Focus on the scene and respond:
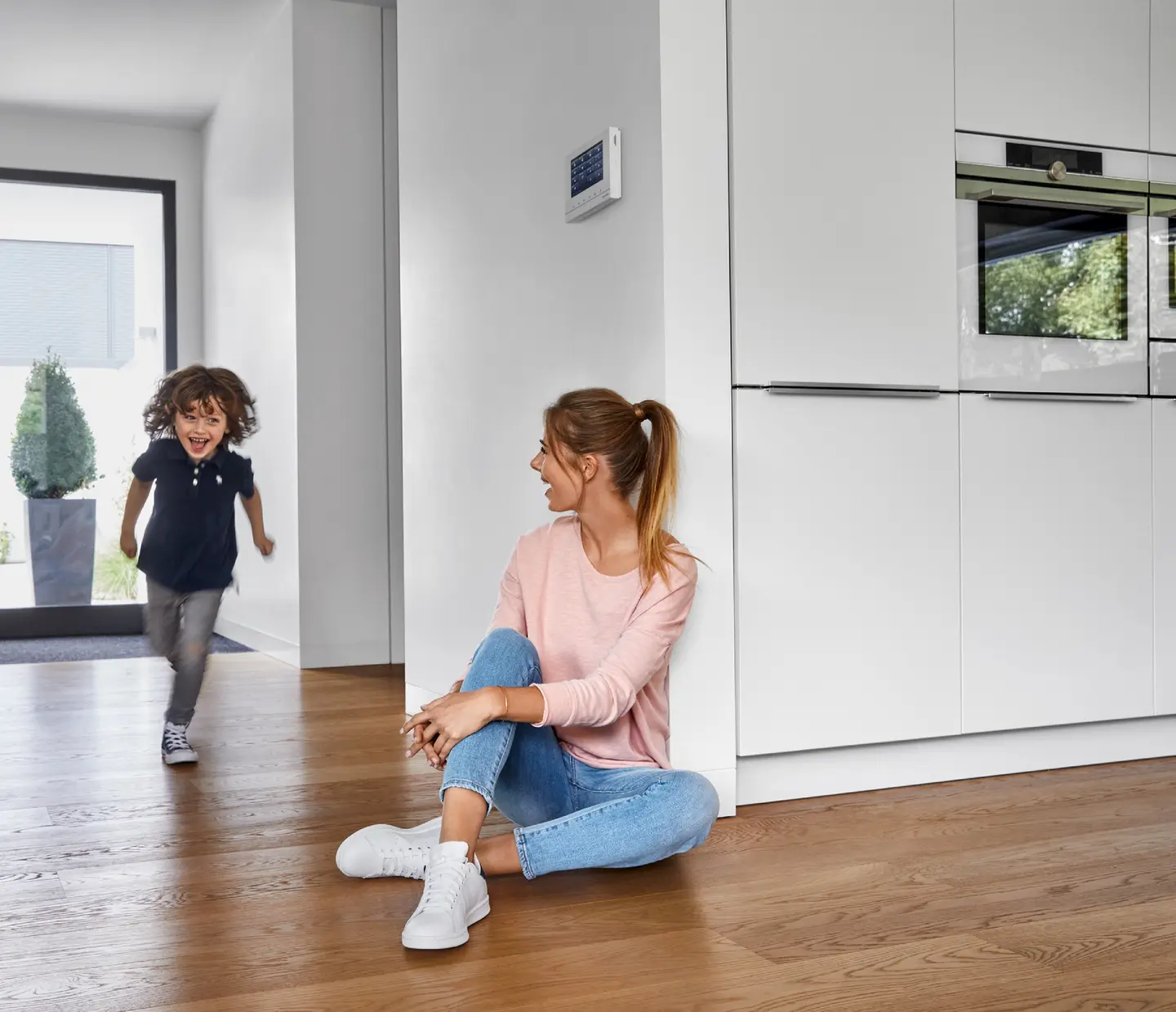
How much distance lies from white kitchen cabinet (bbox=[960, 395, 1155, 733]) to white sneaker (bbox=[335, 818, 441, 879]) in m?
1.32

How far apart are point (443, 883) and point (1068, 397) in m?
1.90

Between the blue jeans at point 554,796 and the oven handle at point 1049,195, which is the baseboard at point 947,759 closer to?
the blue jeans at point 554,796

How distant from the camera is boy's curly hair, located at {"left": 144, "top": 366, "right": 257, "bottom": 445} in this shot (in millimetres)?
3209

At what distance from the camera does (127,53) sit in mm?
5848

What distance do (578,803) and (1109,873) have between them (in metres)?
0.86

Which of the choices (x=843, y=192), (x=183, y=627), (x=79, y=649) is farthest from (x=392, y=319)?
(x=843, y=192)

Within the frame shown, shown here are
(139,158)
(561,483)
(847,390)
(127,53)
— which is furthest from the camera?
(139,158)

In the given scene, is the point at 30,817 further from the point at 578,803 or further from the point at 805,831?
the point at 805,831

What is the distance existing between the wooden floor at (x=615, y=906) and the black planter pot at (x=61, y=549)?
13.3ft

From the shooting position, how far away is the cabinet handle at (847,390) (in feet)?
8.17

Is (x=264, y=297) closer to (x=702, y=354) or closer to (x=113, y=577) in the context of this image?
(x=113, y=577)

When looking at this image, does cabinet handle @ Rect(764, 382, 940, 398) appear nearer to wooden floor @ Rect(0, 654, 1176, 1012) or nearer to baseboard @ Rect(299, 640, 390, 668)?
wooden floor @ Rect(0, 654, 1176, 1012)

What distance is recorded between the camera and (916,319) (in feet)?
8.66

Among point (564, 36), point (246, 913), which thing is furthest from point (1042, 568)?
point (246, 913)
